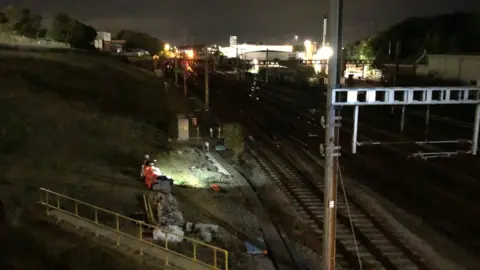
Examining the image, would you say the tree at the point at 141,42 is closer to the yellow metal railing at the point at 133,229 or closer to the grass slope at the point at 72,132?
the grass slope at the point at 72,132

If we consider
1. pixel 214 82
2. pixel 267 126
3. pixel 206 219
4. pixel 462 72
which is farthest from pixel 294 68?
pixel 206 219

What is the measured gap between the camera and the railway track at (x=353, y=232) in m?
14.3

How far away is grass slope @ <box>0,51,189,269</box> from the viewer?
1830 cm

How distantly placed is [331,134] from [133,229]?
7.22 meters

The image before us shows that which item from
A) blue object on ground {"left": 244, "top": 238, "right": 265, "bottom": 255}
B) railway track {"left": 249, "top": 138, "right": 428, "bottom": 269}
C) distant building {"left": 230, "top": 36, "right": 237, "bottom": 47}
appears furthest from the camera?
distant building {"left": 230, "top": 36, "right": 237, "bottom": 47}

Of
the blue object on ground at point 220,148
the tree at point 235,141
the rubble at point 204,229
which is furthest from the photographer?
the blue object on ground at point 220,148

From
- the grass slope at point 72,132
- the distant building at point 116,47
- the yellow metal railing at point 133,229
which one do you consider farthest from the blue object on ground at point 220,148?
the distant building at point 116,47

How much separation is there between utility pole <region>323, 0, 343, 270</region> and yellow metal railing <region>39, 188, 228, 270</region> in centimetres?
275

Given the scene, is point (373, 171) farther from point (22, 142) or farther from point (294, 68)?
point (294, 68)

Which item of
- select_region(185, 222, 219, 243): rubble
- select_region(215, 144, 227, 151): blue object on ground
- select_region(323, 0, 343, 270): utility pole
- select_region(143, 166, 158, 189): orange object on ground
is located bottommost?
select_region(185, 222, 219, 243): rubble

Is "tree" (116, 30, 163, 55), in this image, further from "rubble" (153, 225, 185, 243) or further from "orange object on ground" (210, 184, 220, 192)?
"rubble" (153, 225, 185, 243)

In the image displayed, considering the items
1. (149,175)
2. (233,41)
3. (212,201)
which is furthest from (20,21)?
(233,41)

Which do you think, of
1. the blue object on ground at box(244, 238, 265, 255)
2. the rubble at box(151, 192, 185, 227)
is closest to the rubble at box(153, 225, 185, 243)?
the rubble at box(151, 192, 185, 227)

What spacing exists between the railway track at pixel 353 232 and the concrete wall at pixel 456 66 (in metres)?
31.3
